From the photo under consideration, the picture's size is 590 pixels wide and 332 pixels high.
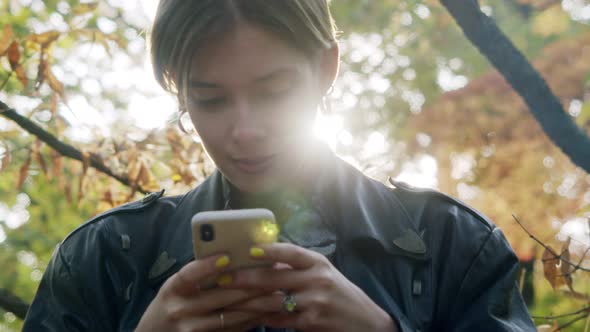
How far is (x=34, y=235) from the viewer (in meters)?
8.26

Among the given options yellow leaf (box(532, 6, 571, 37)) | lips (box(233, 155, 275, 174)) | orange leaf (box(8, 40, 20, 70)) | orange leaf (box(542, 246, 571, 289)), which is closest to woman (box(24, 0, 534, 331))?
lips (box(233, 155, 275, 174))

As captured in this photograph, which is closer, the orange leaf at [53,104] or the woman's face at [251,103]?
the woman's face at [251,103]

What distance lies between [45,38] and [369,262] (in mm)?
1696

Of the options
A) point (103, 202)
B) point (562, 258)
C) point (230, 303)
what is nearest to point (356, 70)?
point (103, 202)

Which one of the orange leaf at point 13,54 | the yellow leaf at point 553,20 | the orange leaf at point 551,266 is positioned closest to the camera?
the orange leaf at point 551,266

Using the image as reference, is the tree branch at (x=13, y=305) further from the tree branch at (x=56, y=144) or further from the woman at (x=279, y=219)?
the woman at (x=279, y=219)

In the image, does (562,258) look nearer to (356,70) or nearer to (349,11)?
(349,11)

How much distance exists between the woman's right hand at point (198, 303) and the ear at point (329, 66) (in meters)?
0.78

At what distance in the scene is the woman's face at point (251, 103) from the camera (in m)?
1.62

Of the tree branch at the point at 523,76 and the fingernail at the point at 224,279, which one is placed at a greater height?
the tree branch at the point at 523,76

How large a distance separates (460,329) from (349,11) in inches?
309

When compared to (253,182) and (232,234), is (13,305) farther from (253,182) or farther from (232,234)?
(232,234)

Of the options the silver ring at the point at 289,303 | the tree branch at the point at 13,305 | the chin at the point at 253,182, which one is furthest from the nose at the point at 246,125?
the tree branch at the point at 13,305

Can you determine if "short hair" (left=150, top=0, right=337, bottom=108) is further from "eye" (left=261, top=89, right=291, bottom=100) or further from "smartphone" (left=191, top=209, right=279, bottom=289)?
Answer: "smartphone" (left=191, top=209, right=279, bottom=289)
